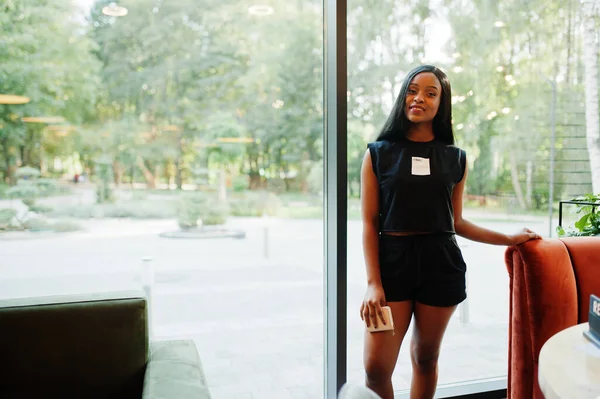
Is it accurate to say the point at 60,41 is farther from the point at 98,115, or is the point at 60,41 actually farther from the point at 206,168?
the point at 206,168

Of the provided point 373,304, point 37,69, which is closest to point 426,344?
point 373,304

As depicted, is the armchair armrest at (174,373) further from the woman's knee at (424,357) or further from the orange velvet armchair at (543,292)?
the orange velvet armchair at (543,292)

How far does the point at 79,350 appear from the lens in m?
1.49

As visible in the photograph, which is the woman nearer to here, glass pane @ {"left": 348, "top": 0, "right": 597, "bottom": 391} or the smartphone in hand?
the smartphone in hand

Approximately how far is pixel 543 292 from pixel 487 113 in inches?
43.9

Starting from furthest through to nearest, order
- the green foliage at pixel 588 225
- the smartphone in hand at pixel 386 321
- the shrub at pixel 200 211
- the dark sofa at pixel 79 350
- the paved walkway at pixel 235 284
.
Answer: the green foliage at pixel 588 225
the shrub at pixel 200 211
the paved walkway at pixel 235 284
the smartphone in hand at pixel 386 321
the dark sofa at pixel 79 350

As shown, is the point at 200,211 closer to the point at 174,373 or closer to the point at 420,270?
the point at 174,373

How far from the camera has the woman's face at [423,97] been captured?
5.65 feet

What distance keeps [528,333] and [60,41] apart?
2.08 meters

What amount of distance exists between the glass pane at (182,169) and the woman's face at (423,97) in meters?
0.55

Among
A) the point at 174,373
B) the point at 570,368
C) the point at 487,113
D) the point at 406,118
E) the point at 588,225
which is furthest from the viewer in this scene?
the point at 487,113

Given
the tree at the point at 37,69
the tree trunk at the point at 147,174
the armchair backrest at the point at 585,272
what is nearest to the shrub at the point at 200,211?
the tree trunk at the point at 147,174

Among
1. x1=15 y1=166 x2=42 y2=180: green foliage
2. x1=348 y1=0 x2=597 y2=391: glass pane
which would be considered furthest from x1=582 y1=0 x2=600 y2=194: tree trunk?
x1=15 y1=166 x2=42 y2=180: green foliage

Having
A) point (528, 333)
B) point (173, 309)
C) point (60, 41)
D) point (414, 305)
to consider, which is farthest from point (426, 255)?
point (60, 41)
